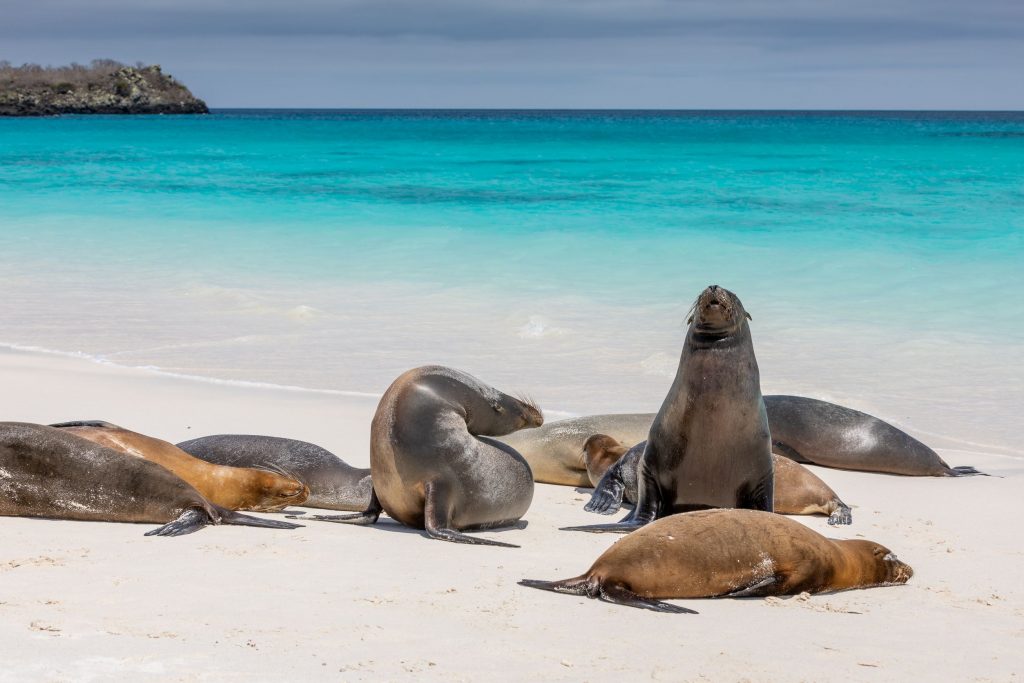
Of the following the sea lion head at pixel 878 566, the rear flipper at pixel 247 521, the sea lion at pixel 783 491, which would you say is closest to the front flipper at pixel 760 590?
the sea lion head at pixel 878 566

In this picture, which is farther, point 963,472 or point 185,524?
point 963,472

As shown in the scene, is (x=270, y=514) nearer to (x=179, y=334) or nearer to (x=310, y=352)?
(x=310, y=352)

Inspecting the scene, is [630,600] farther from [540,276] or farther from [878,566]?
[540,276]

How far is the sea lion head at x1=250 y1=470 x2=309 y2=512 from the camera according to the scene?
5.53m

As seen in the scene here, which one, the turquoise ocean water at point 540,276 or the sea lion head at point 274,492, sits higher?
the turquoise ocean water at point 540,276

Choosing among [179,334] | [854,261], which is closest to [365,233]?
[854,261]

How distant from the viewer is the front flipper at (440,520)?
16.1 feet

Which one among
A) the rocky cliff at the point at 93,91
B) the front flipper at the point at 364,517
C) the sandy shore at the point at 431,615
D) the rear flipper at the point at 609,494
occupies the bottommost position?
the sandy shore at the point at 431,615

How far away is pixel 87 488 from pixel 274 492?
31.6 inches

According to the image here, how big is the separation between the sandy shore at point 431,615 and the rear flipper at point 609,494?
33cm

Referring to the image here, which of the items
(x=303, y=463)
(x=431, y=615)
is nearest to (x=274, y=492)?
(x=303, y=463)

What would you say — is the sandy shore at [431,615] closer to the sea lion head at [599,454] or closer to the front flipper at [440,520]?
the front flipper at [440,520]

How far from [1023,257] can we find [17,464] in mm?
14806

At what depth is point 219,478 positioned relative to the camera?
5.54 metres
